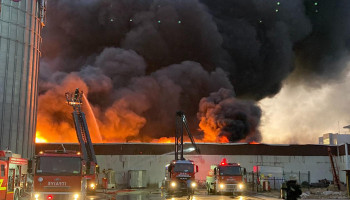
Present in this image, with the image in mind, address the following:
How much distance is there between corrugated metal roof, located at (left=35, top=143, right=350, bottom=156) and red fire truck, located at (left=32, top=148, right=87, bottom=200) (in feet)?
79.0

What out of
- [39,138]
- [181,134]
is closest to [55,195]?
[181,134]

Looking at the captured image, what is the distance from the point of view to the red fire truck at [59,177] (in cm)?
1624

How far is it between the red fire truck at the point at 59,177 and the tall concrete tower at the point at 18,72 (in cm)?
1511

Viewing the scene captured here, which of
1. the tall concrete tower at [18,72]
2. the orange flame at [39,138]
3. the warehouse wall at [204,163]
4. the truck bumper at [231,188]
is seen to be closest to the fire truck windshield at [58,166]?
the truck bumper at [231,188]

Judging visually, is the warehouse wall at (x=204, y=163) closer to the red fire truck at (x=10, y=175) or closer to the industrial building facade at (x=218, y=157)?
the industrial building facade at (x=218, y=157)

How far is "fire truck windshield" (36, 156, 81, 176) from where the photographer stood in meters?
16.8

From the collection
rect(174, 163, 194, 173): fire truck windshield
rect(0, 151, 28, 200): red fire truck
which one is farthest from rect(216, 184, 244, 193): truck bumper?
rect(0, 151, 28, 200): red fire truck

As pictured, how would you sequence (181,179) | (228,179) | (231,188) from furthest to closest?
(228,179), (231,188), (181,179)

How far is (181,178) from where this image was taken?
27828 millimetres

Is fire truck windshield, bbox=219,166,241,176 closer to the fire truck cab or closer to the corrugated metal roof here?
the fire truck cab

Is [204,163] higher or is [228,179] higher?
[204,163]

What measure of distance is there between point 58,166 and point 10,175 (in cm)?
417

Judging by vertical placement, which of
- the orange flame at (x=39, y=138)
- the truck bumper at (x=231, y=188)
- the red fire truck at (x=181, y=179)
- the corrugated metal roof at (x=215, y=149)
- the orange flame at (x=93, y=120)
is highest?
the orange flame at (x=93, y=120)

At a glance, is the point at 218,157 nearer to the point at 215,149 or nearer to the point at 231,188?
the point at 215,149
